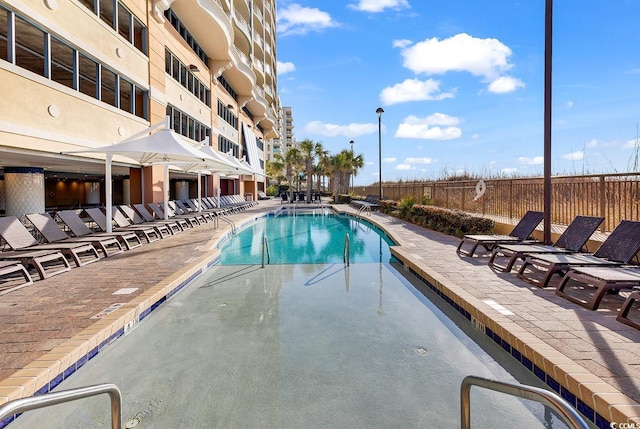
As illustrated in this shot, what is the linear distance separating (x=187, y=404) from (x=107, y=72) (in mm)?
12859

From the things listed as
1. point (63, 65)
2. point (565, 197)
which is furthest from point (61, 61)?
point (565, 197)

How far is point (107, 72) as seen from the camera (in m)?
12.2

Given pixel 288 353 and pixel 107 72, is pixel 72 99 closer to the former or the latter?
→ pixel 107 72

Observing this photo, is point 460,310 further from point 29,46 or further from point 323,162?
point 323,162

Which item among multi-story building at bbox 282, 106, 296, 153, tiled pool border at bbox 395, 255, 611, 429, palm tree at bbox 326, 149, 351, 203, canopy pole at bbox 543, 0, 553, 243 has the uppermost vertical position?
multi-story building at bbox 282, 106, 296, 153

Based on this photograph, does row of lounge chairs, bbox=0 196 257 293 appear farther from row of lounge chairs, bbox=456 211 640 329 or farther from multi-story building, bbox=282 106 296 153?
multi-story building, bbox=282 106 296 153

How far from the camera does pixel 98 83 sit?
11430 millimetres

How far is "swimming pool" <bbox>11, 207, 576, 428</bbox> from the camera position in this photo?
2.93 m

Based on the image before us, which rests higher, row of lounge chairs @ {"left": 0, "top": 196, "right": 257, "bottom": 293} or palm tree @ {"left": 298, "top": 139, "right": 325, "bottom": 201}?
palm tree @ {"left": 298, "top": 139, "right": 325, "bottom": 201}

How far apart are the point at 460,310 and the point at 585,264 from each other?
6.99ft

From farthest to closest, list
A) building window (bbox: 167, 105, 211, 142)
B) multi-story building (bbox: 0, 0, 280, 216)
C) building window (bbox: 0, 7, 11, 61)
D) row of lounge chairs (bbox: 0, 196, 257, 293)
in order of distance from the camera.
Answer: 1. building window (bbox: 167, 105, 211, 142)
2. multi-story building (bbox: 0, 0, 280, 216)
3. building window (bbox: 0, 7, 11, 61)
4. row of lounge chairs (bbox: 0, 196, 257, 293)

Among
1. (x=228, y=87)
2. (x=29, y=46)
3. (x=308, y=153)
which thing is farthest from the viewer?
(x=308, y=153)

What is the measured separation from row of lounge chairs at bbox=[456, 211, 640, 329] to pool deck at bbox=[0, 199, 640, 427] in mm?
230

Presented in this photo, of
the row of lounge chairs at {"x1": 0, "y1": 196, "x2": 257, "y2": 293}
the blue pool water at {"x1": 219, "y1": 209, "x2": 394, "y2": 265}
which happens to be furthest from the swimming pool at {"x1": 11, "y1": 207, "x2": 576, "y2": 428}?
Answer: the blue pool water at {"x1": 219, "y1": 209, "x2": 394, "y2": 265}
